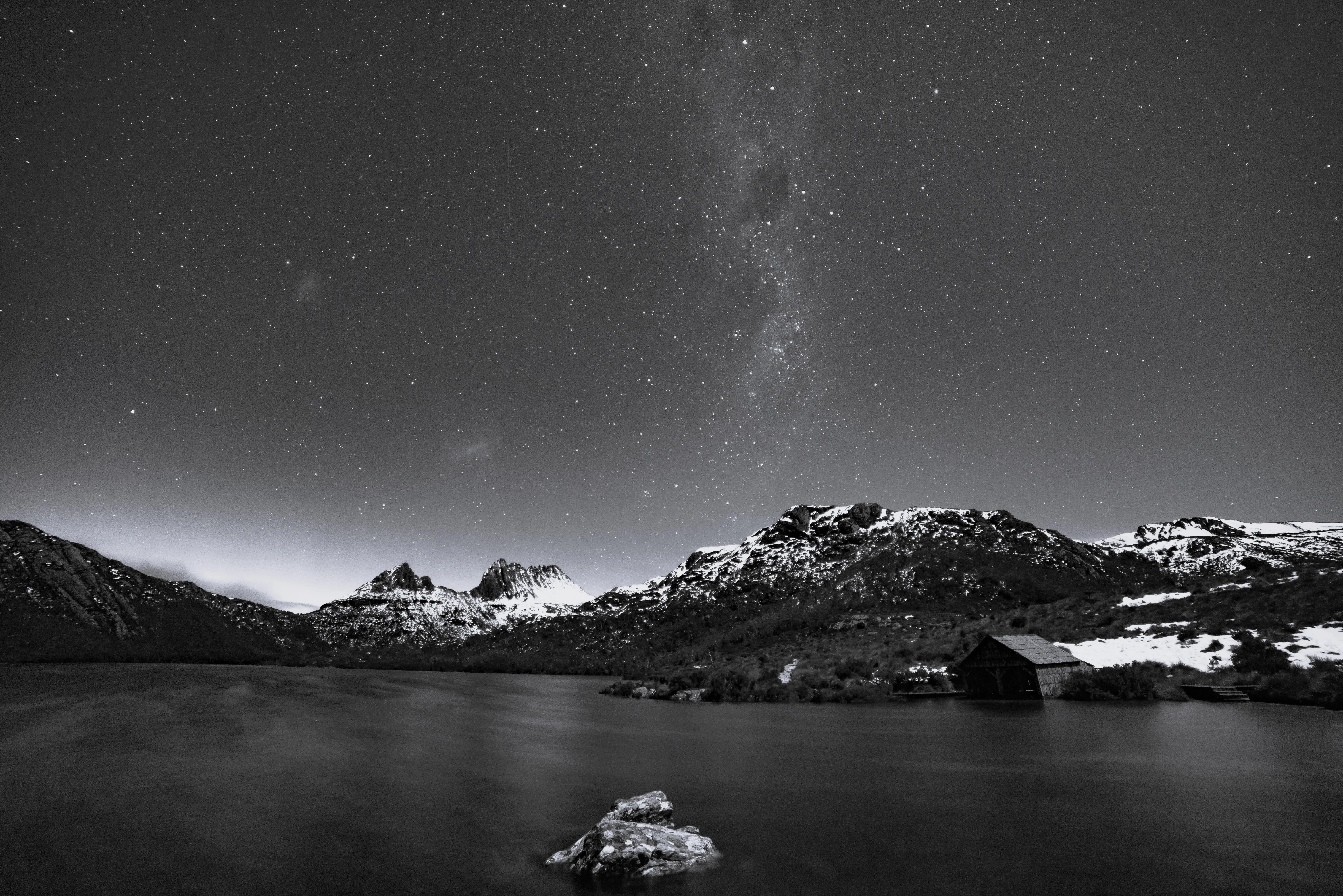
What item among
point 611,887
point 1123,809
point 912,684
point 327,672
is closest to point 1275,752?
point 1123,809

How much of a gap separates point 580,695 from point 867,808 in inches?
2107

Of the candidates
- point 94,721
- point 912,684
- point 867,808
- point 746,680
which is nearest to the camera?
point 867,808

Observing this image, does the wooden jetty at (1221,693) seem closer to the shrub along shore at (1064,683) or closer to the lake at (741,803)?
the shrub along shore at (1064,683)

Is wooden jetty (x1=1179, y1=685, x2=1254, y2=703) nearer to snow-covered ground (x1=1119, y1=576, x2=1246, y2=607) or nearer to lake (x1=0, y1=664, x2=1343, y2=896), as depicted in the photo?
lake (x1=0, y1=664, x2=1343, y2=896)

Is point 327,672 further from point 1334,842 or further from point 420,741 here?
point 1334,842

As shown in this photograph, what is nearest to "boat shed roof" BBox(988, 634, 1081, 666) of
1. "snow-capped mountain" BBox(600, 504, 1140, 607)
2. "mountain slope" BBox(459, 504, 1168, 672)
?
"mountain slope" BBox(459, 504, 1168, 672)

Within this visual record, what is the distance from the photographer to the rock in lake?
910cm

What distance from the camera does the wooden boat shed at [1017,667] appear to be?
32.3 meters

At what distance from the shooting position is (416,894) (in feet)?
28.5

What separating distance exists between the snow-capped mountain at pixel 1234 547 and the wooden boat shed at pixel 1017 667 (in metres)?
102

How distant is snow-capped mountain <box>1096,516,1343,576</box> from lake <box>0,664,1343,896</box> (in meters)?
119

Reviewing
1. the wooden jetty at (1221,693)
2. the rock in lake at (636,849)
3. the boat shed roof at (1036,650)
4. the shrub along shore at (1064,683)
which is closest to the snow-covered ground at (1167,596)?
the shrub along shore at (1064,683)

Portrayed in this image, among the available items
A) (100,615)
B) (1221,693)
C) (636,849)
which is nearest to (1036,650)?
(1221,693)

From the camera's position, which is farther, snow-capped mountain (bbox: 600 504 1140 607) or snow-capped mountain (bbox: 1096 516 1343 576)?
snow-capped mountain (bbox: 1096 516 1343 576)
